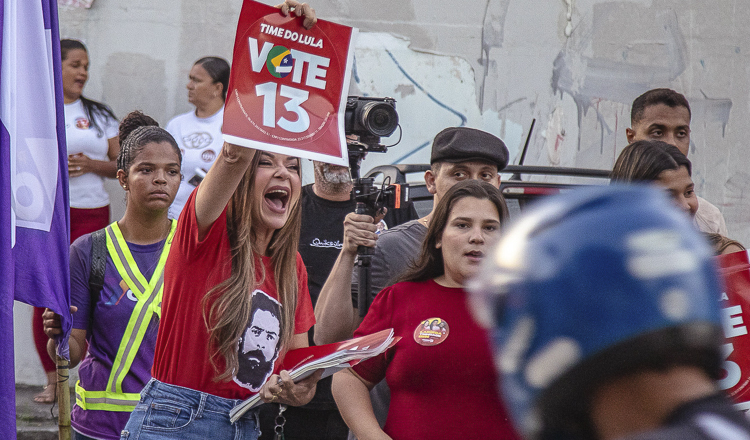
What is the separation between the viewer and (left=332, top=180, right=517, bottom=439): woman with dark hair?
8.36 feet

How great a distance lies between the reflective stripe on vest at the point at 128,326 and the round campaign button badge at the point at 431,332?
132cm

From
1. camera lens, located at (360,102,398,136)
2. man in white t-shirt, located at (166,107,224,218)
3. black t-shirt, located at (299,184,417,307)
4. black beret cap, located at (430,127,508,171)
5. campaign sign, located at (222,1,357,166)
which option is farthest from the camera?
man in white t-shirt, located at (166,107,224,218)

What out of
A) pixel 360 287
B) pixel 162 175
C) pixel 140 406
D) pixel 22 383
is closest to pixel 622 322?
pixel 140 406

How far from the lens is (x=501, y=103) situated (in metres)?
7.26

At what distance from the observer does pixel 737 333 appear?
2176mm

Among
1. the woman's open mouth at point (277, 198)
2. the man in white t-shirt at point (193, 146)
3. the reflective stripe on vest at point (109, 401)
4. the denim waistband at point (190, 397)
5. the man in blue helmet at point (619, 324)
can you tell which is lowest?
the reflective stripe on vest at point (109, 401)

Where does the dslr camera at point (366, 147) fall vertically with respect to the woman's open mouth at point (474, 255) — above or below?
above

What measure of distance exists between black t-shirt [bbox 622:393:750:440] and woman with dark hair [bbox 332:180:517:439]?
171 cm

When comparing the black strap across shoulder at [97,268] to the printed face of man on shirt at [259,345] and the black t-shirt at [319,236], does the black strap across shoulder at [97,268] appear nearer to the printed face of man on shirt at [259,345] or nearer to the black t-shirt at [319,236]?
the black t-shirt at [319,236]

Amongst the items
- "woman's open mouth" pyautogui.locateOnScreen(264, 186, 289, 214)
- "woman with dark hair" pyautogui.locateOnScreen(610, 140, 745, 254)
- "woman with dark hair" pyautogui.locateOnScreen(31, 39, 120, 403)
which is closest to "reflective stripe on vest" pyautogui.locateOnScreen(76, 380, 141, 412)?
"woman's open mouth" pyautogui.locateOnScreen(264, 186, 289, 214)

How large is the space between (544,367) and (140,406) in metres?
1.94

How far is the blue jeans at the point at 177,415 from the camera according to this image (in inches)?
97.7

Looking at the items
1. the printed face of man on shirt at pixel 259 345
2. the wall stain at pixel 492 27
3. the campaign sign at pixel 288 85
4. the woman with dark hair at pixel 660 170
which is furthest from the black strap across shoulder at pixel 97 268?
the wall stain at pixel 492 27

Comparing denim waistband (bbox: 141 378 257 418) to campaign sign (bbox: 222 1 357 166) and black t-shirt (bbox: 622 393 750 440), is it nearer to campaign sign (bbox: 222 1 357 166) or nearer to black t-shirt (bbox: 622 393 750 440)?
campaign sign (bbox: 222 1 357 166)
